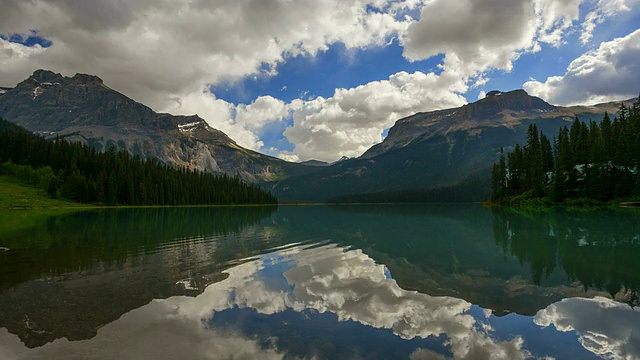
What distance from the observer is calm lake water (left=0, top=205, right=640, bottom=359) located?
11.0 meters

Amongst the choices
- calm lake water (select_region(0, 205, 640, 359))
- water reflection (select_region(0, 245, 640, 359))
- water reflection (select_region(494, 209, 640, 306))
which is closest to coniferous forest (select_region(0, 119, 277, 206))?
calm lake water (select_region(0, 205, 640, 359))

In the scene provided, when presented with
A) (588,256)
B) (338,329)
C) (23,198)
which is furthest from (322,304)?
(23,198)

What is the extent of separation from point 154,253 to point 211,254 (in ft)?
15.1

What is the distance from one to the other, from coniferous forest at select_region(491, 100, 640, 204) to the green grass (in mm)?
159940

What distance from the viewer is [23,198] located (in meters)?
117

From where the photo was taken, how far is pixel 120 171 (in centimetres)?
15550

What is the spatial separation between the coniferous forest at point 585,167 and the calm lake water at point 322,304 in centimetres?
8209

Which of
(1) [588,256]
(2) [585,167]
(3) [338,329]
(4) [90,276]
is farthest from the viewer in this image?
(2) [585,167]

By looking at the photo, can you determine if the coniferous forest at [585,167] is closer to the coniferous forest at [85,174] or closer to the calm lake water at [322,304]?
the calm lake water at [322,304]

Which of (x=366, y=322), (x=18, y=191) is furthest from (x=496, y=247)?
(x=18, y=191)

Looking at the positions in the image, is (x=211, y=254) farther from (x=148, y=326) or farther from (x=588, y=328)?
(x=588, y=328)

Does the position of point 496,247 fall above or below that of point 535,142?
below

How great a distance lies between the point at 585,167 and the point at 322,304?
4498 inches

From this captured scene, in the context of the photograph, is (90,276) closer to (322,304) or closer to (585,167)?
(322,304)
